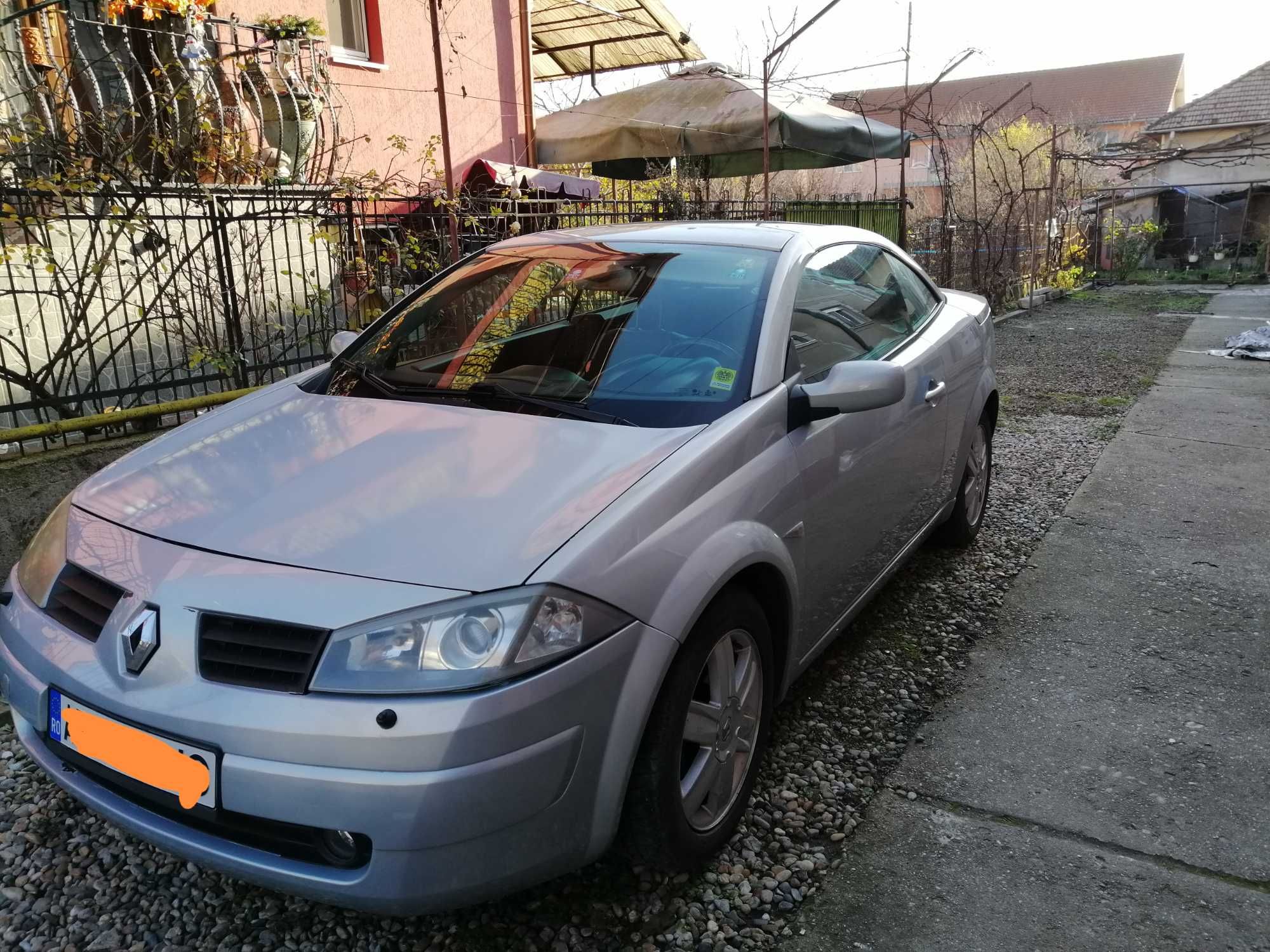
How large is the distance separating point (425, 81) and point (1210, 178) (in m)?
20.5

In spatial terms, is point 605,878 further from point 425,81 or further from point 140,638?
point 425,81

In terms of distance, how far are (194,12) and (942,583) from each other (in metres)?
6.37

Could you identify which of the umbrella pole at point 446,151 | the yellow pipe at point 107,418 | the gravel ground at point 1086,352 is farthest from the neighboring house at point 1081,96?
the yellow pipe at point 107,418

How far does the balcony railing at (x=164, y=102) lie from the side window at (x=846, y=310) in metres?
3.68

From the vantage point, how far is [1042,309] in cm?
1557

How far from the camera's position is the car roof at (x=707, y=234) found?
320 centimetres

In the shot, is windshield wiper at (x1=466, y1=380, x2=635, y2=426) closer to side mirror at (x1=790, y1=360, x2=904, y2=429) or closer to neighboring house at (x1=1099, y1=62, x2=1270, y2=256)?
side mirror at (x1=790, y1=360, x2=904, y2=429)

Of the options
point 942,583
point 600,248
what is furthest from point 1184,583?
point 600,248

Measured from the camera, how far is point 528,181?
9.41 m

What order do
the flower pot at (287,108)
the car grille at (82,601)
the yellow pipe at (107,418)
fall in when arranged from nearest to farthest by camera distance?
the car grille at (82,601), the yellow pipe at (107,418), the flower pot at (287,108)

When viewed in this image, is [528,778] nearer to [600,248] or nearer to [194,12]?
[600,248]

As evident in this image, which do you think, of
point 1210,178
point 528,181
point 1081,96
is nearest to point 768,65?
point 528,181

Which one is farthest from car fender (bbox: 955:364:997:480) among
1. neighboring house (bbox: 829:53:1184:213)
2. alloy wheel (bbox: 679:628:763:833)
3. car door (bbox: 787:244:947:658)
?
neighboring house (bbox: 829:53:1184:213)

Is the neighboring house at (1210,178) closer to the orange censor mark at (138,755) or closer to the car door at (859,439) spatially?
the car door at (859,439)
